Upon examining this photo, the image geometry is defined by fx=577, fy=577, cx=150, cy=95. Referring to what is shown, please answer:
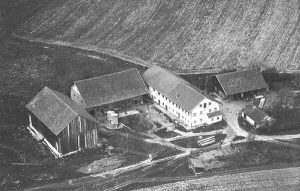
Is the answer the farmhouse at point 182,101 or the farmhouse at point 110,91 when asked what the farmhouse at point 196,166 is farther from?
the farmhouse at point 110,91

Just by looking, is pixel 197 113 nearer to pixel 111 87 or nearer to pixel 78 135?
pixel 111 87

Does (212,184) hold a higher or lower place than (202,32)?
lower

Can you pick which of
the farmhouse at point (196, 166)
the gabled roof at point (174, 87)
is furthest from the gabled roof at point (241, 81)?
the farmhouse at point (196, 166)

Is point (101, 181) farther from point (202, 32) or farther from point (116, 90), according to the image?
point (202, 32)

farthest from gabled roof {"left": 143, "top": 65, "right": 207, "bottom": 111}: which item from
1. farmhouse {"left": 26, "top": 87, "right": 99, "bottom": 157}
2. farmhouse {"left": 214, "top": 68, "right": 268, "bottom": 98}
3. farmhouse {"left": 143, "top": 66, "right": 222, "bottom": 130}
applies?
farmhouse {"left": 26, "top": 87, "right": 99, "bottom": 157}

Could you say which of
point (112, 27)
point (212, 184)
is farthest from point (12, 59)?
point (212, 184)

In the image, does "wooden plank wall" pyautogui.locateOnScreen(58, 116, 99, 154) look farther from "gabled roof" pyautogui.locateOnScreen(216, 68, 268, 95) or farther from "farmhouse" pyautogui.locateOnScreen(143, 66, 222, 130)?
"gabled roof" pyautogui.locateOnScreen(216, 68, 268, 95)
